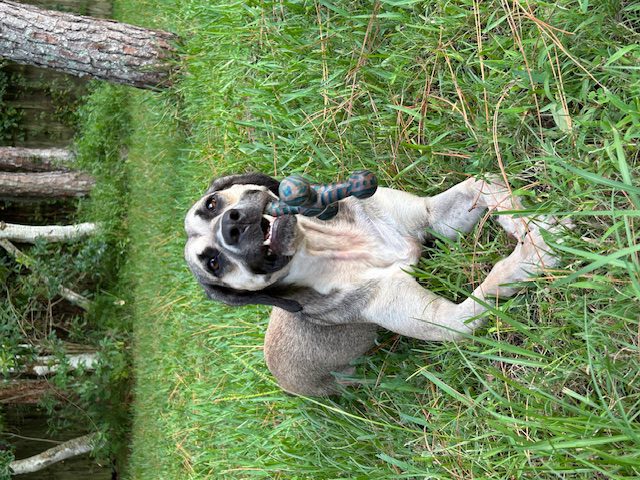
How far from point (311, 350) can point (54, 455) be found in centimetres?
915

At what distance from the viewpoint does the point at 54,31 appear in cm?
661

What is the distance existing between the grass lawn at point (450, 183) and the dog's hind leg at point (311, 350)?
0.15 meters

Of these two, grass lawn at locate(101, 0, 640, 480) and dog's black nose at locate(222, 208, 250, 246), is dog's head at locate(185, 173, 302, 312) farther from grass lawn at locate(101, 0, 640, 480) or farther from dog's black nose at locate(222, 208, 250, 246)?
grass lawn at locate(101, 0, 640, 480)

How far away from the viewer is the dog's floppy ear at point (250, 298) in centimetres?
344

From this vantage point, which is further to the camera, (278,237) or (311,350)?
(311,350)

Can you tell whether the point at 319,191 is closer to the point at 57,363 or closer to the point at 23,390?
the point at 57,363

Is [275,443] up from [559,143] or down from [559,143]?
down

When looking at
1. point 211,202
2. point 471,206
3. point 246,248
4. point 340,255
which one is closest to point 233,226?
point 246,248

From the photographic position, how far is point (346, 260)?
11.9ft

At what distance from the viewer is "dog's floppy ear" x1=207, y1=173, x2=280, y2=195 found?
3.72m

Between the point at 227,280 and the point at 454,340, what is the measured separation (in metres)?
1.23

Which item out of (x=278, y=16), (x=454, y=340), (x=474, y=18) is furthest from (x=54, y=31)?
(x=454, y=340)

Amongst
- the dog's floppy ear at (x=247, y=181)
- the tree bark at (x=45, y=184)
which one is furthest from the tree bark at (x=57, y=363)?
the dog's floppy ear at (x=247, y=181)

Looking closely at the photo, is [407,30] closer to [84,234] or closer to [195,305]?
[195,305]
